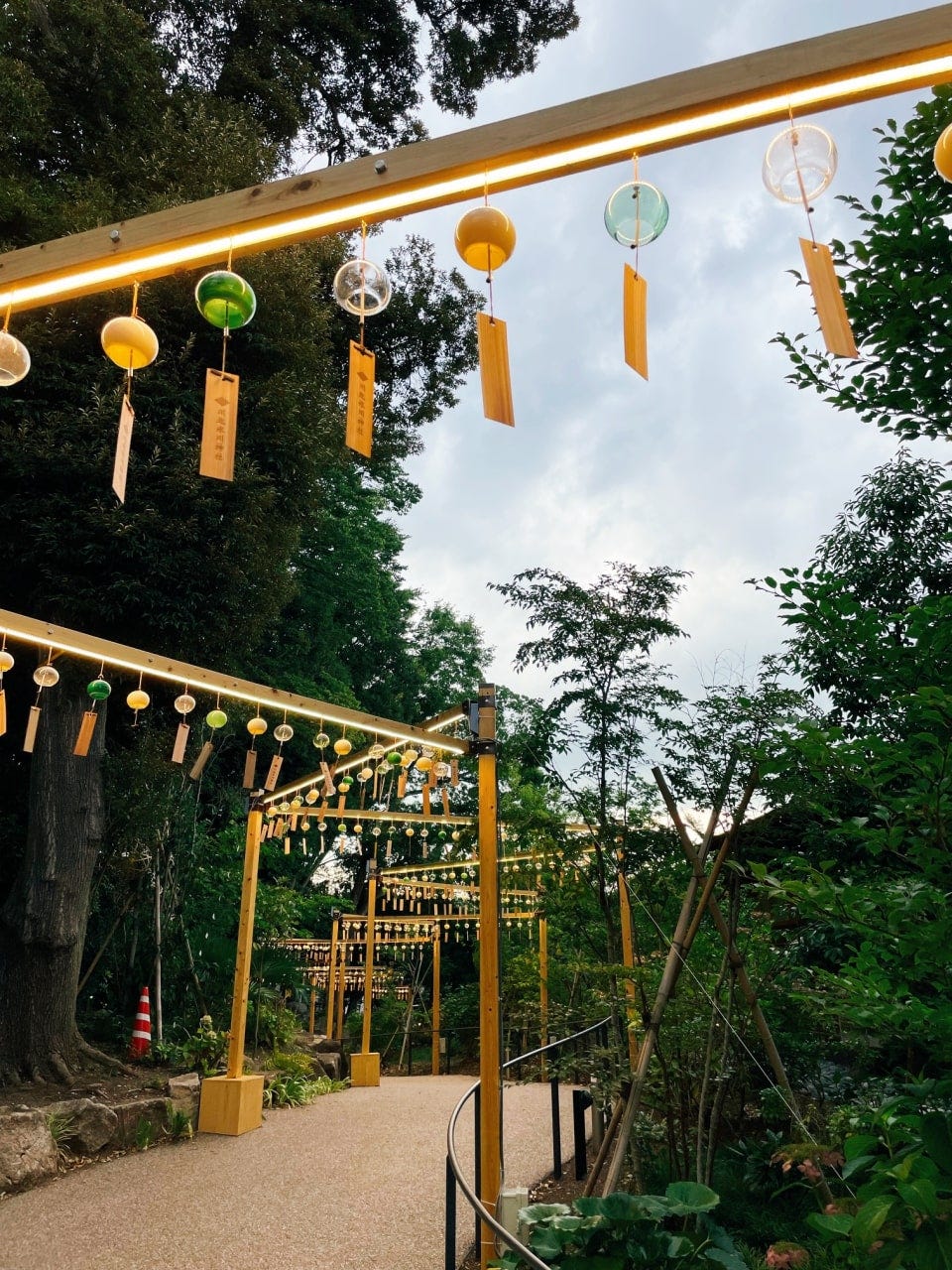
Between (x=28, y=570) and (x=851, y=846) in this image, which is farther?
(x=28, y=570)

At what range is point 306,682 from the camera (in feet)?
41.1

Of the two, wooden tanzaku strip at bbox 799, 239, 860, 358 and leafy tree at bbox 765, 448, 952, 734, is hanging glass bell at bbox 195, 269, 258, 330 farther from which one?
leafy tree at bbox 765, 448, 952, 734

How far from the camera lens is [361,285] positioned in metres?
1.70

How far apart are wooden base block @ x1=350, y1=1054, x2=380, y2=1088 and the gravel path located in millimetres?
2702

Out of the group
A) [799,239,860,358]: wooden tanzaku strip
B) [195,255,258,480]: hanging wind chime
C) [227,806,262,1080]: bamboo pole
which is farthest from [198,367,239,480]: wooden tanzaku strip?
[227,806,262,1080]: bamboo pole

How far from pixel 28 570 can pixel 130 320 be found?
227 inches

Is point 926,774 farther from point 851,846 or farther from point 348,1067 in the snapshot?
point 348,1067

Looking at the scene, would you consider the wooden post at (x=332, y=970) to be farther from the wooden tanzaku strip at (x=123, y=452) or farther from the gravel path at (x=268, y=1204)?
the wooden tanzaku strip at (x=123, y=452)

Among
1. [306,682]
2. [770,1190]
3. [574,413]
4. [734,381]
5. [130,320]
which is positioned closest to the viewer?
[130,320]

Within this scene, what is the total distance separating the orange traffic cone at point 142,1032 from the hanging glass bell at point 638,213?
26.2 ft

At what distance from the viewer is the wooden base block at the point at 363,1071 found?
925cm

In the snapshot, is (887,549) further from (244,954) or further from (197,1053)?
(197,1053)

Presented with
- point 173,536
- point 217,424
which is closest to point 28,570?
point 173,536

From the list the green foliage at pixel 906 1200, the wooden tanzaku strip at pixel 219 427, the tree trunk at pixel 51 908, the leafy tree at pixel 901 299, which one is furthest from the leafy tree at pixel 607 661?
the tree trunk at pixel 51 908
